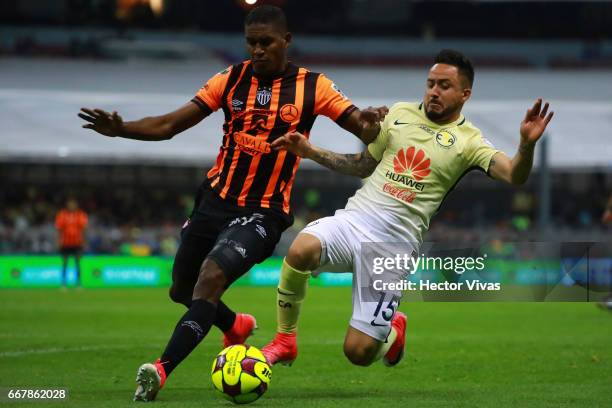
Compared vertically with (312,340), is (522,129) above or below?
above

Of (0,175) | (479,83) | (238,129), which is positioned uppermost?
(238,129)

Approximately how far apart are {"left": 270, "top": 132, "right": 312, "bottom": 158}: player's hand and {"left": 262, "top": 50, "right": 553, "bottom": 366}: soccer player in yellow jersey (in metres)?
0.13

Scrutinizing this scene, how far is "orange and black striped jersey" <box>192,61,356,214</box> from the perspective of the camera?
24.4 ft

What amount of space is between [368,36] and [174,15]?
27.6 ft

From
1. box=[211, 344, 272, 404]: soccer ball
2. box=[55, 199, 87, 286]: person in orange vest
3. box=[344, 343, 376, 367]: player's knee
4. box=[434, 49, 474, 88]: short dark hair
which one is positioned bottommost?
box=[55, 199, 87, 286]: person in orange vest

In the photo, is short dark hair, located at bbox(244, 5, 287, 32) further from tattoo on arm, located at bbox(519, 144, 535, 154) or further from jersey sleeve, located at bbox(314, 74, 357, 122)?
tattoo on arm, located at bbox(519, 144, 535, 154)

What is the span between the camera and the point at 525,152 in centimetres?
650

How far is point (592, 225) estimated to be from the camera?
33.5 m

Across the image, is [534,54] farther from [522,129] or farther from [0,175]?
[522,129]

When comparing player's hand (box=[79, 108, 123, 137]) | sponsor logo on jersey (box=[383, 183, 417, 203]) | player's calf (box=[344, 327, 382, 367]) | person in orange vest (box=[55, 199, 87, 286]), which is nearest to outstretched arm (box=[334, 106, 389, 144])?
sponsor logo on jersey (box=[383, 183, 417, 203])

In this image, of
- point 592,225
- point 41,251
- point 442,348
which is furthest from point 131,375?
point 592,225

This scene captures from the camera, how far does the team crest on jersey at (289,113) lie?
7.48 meters

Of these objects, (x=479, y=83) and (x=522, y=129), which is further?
(x=479, y=83)

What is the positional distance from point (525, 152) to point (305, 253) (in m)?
1.54
